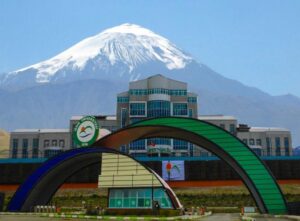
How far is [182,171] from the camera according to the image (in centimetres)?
8038

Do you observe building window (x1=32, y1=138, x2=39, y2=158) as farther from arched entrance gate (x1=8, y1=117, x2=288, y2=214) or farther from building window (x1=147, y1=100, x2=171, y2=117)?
arched entrance gate (x1=8, y1=117, x2=288, y2=214)

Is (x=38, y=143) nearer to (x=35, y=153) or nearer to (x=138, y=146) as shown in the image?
(x=35, y=153)

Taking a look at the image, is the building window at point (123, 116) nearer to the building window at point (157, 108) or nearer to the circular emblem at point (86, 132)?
the building window at point (157, 108)

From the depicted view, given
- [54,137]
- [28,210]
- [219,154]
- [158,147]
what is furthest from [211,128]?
[54,137]

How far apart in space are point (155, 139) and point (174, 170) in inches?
1559

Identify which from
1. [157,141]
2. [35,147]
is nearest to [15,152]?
[35,147]

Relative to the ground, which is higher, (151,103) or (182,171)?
(151,103)

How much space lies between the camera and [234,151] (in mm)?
40281

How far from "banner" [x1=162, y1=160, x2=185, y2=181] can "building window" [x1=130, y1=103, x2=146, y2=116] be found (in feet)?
147

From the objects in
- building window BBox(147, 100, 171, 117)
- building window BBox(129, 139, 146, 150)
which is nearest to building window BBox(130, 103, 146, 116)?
building window BBox(147, 100, 171, 117)

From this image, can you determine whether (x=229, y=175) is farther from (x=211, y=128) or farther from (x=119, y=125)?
(x=119, y=125)

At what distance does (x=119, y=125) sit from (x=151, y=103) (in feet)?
39.1

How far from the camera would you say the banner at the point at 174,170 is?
80.1 meters

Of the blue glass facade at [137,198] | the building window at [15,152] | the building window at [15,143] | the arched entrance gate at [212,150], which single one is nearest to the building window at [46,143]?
the building window at [15,152]
